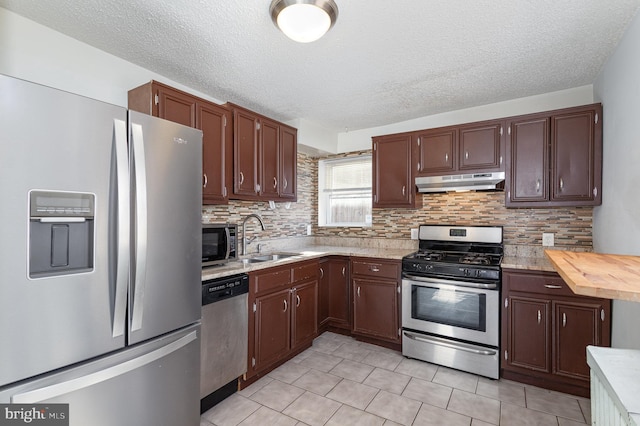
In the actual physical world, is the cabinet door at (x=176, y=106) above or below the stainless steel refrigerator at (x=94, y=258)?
above

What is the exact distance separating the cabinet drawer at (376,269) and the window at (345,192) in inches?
33.9

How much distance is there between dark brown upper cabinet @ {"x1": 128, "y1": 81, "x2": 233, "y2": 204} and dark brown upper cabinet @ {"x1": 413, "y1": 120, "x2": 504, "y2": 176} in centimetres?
202

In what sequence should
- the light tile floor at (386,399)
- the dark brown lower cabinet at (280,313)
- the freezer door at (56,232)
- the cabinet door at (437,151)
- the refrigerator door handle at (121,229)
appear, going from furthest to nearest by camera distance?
the cabinet door at (437,151), the dark brown lower cabinet at (280,313), the light tile floor at (386,399), the refrigerator door handle at (121,229), the freezer door at (56,232)


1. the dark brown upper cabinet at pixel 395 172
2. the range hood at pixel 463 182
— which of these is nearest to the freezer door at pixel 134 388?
the dark brown upper cabinet at pixel 395 172

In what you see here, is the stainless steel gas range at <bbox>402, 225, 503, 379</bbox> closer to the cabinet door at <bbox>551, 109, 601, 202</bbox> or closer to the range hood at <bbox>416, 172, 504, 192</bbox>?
the range hood at <bbox>416, 172, 504, 192</bbox>

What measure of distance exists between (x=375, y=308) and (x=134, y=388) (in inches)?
90.9

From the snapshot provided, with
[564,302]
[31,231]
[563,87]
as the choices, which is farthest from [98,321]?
[563,87]

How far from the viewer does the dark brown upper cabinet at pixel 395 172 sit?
3328 millimetres

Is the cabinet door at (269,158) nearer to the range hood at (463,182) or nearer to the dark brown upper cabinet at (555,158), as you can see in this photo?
the range hood at (463,182)

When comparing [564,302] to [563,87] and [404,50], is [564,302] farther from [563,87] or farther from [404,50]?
[404,50]

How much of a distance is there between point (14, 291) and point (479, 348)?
3.04 m

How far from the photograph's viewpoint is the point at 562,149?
2.60m

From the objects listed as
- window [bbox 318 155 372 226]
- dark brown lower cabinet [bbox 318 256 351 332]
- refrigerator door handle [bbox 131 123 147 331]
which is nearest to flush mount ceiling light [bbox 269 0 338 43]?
refrigerator door handle [bbox 131 123 147 331]

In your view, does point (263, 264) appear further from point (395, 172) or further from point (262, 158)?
point (395, 172)
